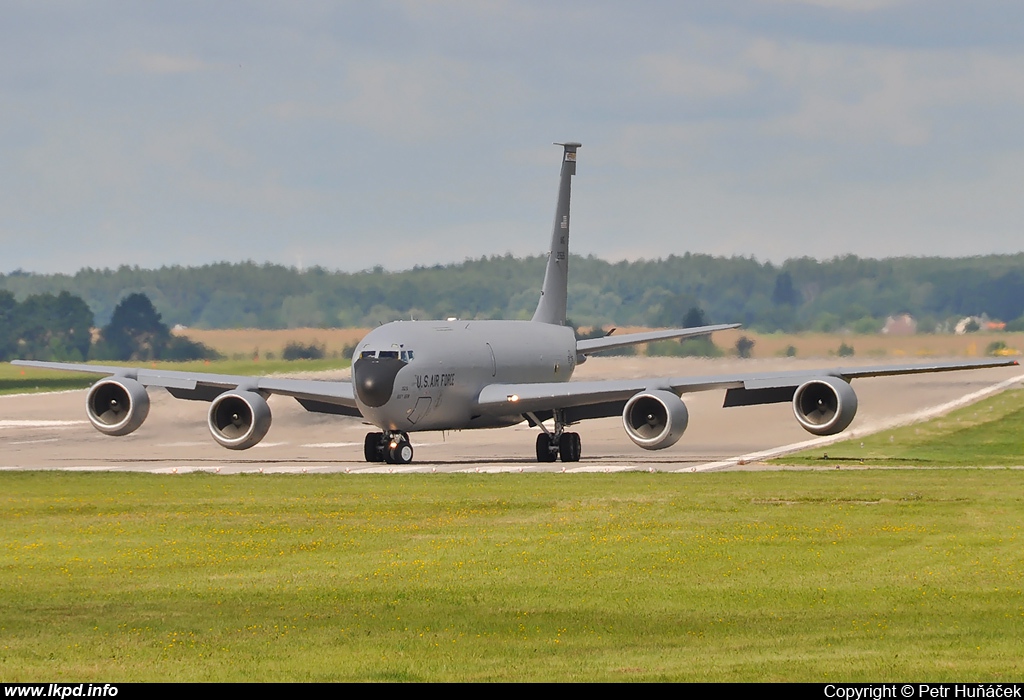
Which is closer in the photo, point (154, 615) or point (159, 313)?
point (154, 615)

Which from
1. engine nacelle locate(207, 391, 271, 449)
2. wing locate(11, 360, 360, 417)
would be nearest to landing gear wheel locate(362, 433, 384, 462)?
wing locate(11, 360, 360, 417)

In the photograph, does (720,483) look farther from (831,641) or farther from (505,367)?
(831,641)

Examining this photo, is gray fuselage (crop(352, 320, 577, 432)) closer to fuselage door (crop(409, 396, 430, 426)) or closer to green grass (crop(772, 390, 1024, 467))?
fuselage door (crop(409, 396, 430, 426))


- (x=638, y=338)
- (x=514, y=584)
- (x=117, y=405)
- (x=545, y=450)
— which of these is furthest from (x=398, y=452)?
(x=514, y=584)

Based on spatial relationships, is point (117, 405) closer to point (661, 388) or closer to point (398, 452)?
point (398, 452)

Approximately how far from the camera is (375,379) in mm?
43719

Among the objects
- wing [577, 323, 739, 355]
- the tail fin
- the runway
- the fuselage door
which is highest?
the tail fin

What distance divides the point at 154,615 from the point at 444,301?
54875 millimetres

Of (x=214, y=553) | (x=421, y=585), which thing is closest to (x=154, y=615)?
(x=421, y=585)

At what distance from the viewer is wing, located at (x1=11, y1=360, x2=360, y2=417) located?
46.5 m

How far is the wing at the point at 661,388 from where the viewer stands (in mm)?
44281

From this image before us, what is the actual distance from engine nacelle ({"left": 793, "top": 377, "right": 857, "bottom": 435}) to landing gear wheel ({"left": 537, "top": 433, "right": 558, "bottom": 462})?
7.68 m

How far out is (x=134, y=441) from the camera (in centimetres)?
5644

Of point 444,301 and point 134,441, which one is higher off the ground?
point 444,301
